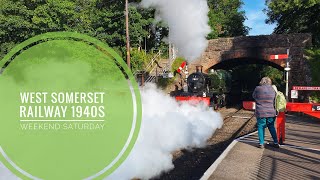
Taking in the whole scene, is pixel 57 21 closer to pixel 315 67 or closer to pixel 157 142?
pixel 315 67

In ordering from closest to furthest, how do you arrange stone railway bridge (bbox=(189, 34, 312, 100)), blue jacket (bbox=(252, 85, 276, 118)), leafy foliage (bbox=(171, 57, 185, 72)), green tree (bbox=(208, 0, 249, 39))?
1. blue jacket (bbox=(252, 85, 276, 118))
2. stone railway bridge (bbox=(189, 34, 312, 100))
3. leafy foliage (bbox=(171, 57, 185, 72))
4. green tree (bbox=(208, 0, 249, 39))

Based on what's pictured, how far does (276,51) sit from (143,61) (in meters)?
11.8

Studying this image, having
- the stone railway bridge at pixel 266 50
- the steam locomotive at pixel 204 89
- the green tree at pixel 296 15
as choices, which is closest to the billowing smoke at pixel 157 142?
the steam locomotive at pixel 204 89

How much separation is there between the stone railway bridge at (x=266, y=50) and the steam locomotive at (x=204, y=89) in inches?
128

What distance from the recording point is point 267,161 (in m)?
6.71

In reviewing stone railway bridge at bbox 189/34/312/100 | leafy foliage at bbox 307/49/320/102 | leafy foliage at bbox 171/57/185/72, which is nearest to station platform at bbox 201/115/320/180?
leafy foliage at bbox 307/49/320/102

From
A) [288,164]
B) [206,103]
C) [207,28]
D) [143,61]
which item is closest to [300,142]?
A: [288,164]

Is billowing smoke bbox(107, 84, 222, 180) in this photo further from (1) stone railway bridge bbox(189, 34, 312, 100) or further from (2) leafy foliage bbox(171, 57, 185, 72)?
(1) stone railway bridge bbox(189, 34, 312, 100)

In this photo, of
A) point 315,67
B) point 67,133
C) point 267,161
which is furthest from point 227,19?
point 267,161

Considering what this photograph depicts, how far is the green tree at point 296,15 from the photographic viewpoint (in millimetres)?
22970

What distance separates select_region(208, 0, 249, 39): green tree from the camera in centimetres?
4900

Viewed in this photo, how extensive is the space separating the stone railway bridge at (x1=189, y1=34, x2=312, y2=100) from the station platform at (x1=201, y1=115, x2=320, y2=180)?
15.2 metres

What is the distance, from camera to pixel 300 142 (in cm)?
888

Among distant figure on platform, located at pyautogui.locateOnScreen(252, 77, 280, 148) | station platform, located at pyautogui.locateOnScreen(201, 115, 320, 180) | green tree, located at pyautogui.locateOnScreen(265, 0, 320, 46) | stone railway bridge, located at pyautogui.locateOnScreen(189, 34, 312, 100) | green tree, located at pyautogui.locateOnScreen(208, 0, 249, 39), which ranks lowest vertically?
station platform, located at pyautogui.locateOnScreen(201, 115, 320, 180)
